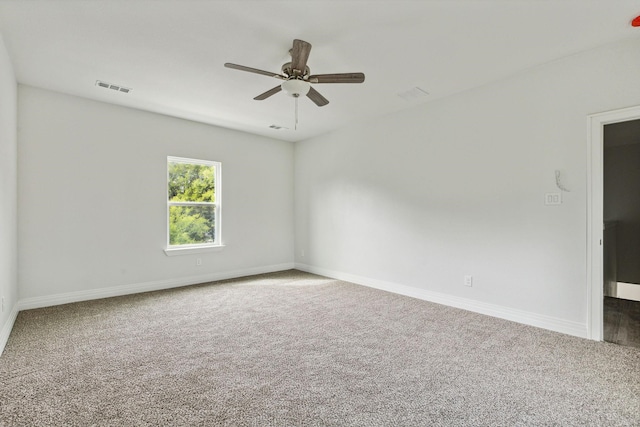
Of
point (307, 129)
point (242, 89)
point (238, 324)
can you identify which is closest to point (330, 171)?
point (307, 129)

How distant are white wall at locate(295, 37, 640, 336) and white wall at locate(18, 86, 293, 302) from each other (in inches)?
77.6

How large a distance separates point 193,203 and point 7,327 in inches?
103

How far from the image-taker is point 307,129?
542cm

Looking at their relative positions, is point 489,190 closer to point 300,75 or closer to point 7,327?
point 300,75

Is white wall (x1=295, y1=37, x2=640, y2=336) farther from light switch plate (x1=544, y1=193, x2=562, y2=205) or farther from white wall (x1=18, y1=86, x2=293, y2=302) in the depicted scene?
white wall (x1=18, y1=86, x2=293, y2=302)

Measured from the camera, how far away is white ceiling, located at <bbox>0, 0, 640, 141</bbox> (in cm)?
228

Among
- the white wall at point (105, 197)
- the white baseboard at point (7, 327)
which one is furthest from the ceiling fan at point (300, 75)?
the white baseboard at point (7, 327)

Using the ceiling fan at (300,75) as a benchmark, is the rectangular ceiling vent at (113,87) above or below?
above

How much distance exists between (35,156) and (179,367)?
3.24 metres

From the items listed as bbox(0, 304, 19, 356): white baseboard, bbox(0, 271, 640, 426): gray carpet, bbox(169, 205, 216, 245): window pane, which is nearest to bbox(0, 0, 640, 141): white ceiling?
bbox(169, 205, 216, 245): window pane

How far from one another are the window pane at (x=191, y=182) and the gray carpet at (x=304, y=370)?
1914 millimetres

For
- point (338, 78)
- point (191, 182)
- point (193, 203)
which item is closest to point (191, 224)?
point (193, 203)

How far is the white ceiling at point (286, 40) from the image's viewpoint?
2281mm

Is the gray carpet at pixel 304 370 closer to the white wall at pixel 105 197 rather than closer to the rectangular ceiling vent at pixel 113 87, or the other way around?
the white wall at pixel 105 197
